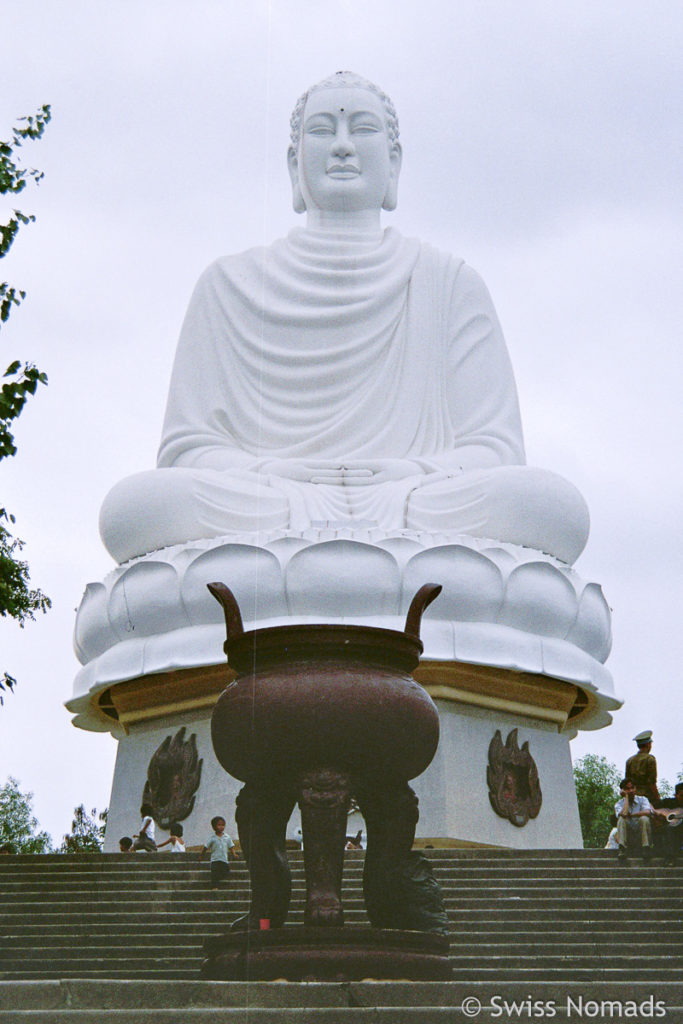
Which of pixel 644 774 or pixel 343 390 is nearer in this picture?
pixel 644 774

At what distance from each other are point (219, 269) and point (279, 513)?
3127 millimetres

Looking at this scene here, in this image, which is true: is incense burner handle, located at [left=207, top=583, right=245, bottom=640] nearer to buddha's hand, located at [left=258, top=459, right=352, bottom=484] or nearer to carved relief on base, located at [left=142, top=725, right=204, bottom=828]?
carved relief on base, located at [left=142, top=725, right=204, bottom=828]

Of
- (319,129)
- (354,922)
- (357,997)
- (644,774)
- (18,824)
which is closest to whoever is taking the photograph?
(357,997)

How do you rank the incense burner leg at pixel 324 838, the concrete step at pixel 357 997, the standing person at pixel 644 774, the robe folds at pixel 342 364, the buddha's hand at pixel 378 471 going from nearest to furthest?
the concrete step at pixel 357 997, the incense burner leg at pixel 324 838, the standing person at pixel 644 774, the buddha's hand at pixel 378 471, the robe folds at pixel 342 364

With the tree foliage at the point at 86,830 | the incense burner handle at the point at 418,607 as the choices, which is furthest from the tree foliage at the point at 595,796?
the incense burner handle at the point at 418,607

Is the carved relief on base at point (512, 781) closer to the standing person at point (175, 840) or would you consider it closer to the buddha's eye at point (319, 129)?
the standing person at point (175, 840)

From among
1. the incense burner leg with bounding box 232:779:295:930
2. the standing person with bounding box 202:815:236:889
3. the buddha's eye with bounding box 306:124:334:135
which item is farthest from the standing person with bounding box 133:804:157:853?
the buddha's eye with bounding box 306:124:334:135

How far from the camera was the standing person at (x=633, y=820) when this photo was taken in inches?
306

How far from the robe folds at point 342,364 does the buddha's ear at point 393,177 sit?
33 cm

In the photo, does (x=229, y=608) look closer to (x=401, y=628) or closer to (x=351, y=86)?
(x=401, y=628)

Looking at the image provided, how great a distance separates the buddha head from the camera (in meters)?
13.2

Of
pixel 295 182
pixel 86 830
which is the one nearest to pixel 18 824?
pixel 86 830

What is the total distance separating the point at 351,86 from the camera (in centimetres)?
1334

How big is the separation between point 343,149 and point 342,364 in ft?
6.44
